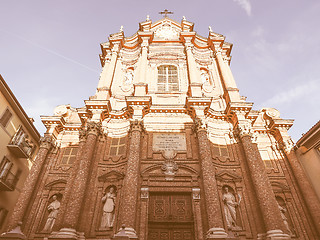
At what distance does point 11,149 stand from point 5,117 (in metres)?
2.41

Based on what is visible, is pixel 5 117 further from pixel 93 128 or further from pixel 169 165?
pixel 169 165

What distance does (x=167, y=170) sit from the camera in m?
14.4

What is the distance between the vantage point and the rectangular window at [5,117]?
661 inches

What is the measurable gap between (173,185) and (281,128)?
31.1ft

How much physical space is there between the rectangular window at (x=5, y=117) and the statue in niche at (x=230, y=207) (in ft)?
52.0

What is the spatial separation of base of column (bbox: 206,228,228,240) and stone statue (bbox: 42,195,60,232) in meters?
8.83

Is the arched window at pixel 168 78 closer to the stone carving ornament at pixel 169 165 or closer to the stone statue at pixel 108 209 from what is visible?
the stone carving ornament at pixel 169 165

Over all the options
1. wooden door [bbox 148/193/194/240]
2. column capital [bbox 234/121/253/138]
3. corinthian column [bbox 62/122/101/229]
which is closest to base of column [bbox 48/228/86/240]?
corinthian column [bbox 62/122/101/229]

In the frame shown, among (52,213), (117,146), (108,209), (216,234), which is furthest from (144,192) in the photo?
(52,213)

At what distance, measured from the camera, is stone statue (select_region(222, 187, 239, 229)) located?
42.4 ft

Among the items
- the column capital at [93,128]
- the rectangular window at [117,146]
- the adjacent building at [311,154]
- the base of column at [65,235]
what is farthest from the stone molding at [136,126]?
the adjacent building at [311,154]

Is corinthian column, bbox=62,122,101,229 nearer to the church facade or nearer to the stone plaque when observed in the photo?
the church facade

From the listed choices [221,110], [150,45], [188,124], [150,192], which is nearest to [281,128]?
[221,110]

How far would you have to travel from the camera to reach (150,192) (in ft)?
45.0
